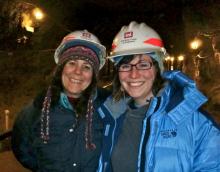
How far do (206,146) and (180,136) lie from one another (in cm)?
18

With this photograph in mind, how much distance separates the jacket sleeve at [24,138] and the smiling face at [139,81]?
1.00 metres

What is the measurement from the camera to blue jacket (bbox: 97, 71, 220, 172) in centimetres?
232

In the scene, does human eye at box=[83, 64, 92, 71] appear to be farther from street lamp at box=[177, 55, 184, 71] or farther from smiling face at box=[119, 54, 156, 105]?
street lamp at box=[177, 55, 184, 71]

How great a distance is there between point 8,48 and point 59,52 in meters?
13.7

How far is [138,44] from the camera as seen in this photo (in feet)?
9.75

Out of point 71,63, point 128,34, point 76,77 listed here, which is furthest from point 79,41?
point 128,34

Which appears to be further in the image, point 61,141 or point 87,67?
point 87,67

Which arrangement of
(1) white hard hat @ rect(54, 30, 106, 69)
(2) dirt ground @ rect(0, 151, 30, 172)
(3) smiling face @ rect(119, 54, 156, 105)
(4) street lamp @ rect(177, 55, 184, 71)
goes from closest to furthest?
(3) smiling face @ rect(119, 54, 156, 105) → (1) white hard hat @ rect(54, 30, 106, 69) → (2) dirt ground @ rect(0, 151, 30, 172) → (4) street lamp @ rect(177, 55, 184, 71)

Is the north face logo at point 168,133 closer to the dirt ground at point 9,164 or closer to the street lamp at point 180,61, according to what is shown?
the dirt ground at point 9,164

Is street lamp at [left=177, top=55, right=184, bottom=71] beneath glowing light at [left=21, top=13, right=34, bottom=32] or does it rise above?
beneath

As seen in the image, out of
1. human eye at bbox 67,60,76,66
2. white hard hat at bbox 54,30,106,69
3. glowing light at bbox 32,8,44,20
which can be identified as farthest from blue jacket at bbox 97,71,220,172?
glowing light at bbox 32,8,44,20

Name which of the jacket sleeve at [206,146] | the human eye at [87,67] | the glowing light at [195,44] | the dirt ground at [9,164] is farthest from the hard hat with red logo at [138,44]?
the glowing light at [195,44]

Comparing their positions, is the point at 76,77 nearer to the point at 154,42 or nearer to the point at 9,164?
the point at 154,42

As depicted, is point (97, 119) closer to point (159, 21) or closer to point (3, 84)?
point (3, 84)
